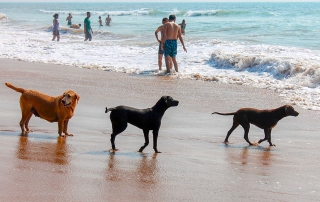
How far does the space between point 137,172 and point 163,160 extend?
0.56 metres

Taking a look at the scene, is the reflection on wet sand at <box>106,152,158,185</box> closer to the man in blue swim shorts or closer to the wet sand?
the wet sand

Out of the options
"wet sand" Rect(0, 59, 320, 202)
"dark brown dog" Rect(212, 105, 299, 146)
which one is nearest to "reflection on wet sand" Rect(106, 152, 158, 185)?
"wet sand" Rect(0, 59, 320, 202)

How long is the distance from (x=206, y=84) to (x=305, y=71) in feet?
10.5

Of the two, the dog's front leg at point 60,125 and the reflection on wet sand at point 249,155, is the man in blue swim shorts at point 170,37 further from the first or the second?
the dog's front leg at point 60,125

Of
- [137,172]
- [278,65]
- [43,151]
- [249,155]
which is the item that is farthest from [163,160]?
[278,65]

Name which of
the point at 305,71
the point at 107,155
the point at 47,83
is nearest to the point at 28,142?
the point at 107,155

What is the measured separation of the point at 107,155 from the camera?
4832mm

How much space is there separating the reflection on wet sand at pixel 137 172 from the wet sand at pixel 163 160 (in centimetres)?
1

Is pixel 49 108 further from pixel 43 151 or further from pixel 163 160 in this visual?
pixel 163 160

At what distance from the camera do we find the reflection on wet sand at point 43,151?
4.51 metres

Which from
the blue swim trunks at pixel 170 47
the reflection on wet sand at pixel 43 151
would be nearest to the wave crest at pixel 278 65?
the blue swim trunks at pixel 170 47

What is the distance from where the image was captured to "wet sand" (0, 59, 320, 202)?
3.71m

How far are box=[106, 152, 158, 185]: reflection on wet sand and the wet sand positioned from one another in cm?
1

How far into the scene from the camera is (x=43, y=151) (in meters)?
4.82
